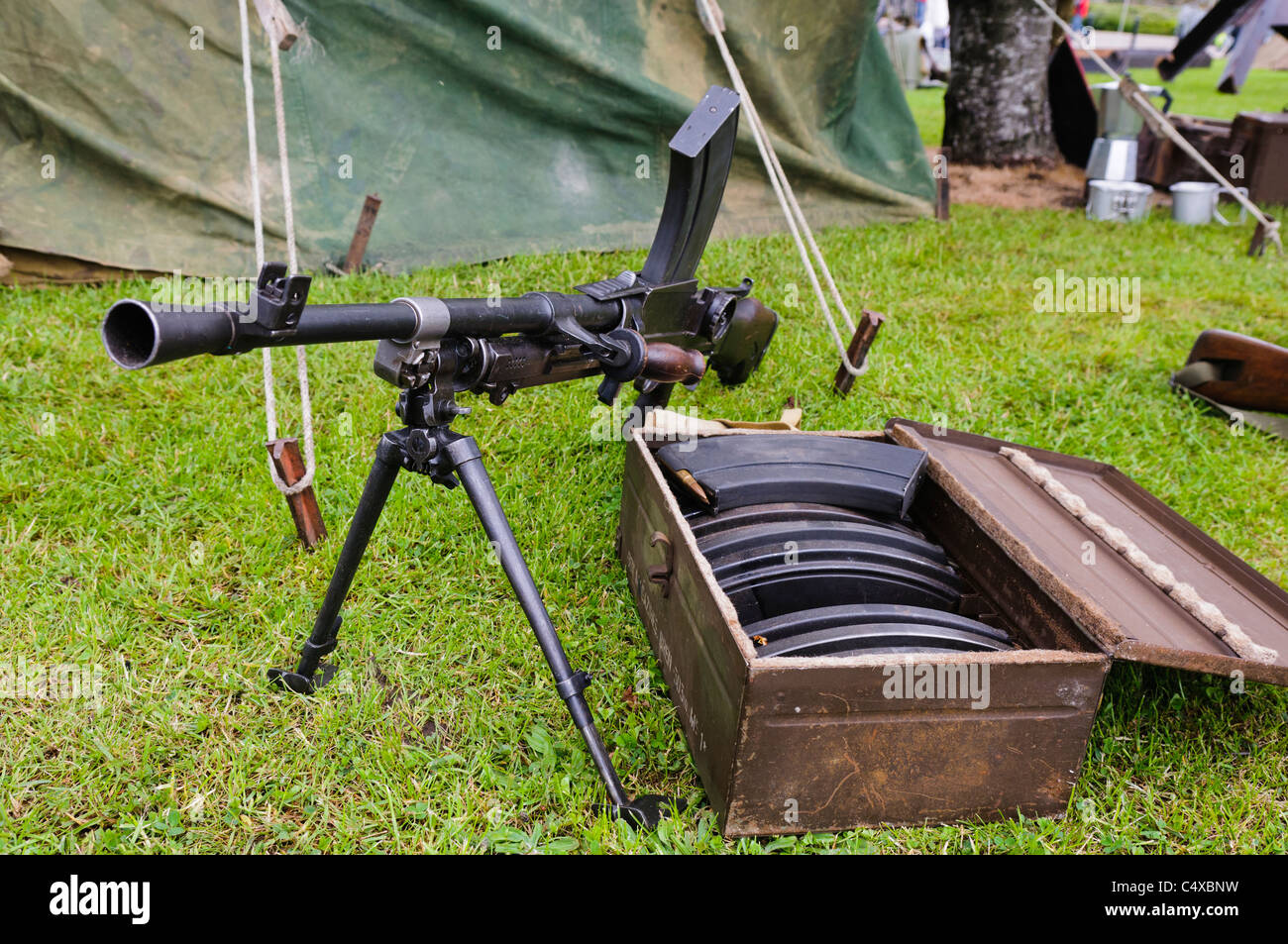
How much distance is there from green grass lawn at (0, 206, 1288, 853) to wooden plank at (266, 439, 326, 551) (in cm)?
10

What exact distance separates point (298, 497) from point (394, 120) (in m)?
3.36

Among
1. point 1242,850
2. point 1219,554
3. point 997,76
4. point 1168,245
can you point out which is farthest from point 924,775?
point 997,76

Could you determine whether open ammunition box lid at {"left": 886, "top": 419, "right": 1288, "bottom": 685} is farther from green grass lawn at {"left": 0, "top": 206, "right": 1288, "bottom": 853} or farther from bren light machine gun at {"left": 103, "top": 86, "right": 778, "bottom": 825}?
bren light machine gun at {"left": 103, "top": 86, "right": 778, "bottom": 825}

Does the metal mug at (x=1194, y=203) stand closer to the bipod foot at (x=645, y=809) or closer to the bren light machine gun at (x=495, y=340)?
the bren light machine gun at (x=495, y=340)

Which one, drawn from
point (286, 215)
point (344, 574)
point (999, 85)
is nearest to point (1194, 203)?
point (999, 85)

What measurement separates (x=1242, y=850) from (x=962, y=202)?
6994 mm

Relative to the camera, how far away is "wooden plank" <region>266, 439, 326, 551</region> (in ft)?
10.6

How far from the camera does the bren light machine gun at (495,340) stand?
1725 millimetres

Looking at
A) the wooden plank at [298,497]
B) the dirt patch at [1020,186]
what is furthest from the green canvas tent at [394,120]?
the wooden plank at [298,497]

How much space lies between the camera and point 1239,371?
4.76 metres

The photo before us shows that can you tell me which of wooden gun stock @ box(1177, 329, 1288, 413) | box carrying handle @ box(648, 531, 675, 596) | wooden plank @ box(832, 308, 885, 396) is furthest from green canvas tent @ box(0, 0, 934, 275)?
box carrying handle @ box(648, 531, 675, 596)

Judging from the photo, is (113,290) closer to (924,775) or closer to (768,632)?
(768,632)

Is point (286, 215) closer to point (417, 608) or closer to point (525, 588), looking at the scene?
point (417, 608)

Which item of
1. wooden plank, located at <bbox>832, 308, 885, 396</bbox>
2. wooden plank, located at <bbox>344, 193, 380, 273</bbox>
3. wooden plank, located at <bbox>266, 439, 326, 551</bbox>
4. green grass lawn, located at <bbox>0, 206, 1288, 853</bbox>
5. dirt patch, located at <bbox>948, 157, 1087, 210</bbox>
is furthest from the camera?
dirt patch, located at <bbox>948, 157, 1087, 210</bbox>
